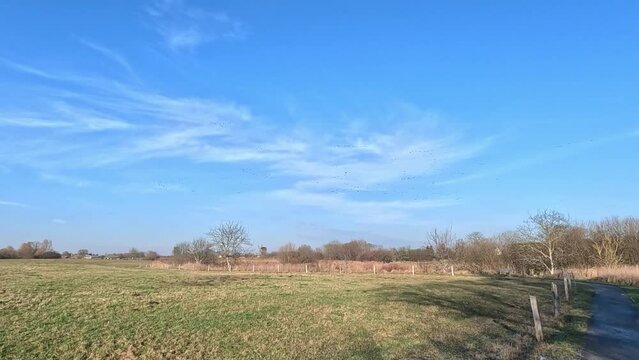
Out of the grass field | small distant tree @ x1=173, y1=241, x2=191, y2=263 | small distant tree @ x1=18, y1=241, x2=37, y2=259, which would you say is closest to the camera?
the grass field

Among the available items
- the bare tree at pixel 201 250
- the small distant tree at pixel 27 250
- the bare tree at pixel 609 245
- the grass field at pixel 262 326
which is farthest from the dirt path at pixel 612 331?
the small distant tree at pixel 27 250

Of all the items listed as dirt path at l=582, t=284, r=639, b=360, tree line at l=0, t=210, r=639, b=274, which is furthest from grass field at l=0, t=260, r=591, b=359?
tree line at l=0, t=210, r=639, b=274

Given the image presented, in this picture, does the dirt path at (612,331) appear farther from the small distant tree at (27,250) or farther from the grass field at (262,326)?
the small distant tree at (27,250)

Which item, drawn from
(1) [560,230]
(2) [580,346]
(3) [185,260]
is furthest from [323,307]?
(3) [185,260]

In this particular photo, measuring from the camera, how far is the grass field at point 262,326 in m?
14.6

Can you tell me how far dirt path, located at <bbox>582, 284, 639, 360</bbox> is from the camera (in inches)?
630

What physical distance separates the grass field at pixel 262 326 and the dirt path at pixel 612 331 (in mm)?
594

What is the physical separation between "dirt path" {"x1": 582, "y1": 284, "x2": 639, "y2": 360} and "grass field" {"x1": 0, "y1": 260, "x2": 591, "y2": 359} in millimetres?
594

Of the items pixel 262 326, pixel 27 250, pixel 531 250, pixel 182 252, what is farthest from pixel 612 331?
pixel 27 250

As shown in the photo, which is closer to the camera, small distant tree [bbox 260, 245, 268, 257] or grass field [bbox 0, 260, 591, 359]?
grass field [bbox 0, 260, 591, 359]

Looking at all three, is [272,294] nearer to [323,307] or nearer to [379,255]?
[323,307]

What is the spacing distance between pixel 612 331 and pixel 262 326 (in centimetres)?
1413

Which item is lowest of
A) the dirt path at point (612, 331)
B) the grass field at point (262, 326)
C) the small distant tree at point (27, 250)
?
the dirt path at point (612, 331)

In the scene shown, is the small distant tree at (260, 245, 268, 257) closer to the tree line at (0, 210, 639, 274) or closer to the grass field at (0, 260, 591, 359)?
the tree line at (0, 210, 639, 274)
